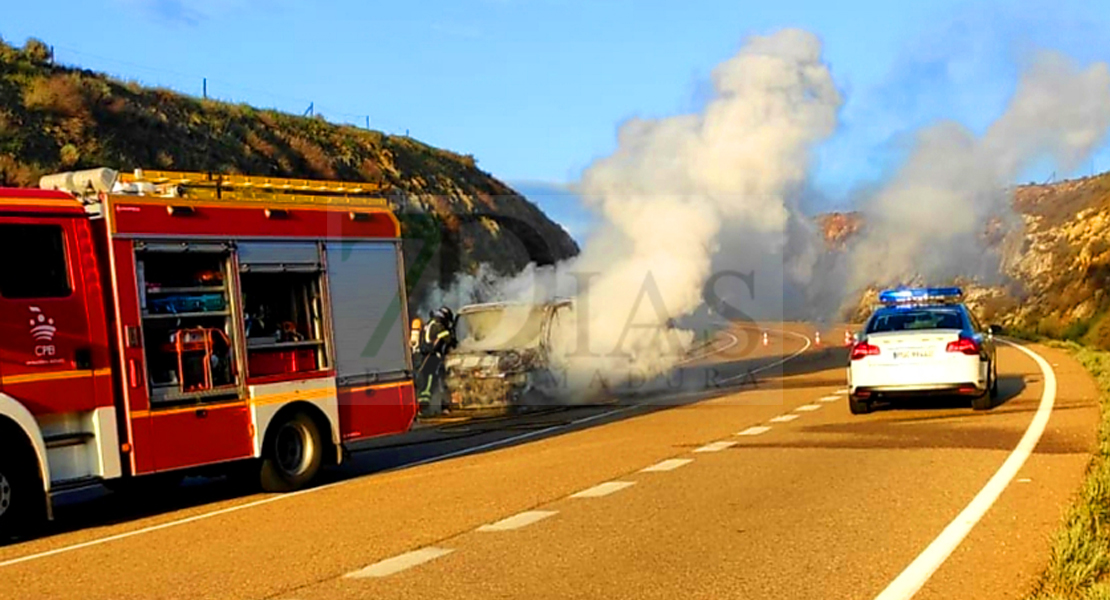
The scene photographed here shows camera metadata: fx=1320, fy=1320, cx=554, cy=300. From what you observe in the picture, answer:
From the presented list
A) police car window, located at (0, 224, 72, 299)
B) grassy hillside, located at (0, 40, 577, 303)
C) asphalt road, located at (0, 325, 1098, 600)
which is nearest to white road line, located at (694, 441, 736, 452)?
asphalt road, located at (0, 325, 1098, 600)

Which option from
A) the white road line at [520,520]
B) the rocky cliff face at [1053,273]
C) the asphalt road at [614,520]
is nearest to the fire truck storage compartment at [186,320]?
the asphalt road at [614,520]

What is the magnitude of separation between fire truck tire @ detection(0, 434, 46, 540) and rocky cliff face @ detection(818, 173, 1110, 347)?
30650 mm

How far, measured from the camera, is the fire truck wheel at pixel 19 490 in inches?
421

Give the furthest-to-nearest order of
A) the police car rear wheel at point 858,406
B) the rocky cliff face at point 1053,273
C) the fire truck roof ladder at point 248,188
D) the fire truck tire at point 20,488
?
the rocky cliff face at point 1053,273
the police car rear wheel at point 858,406
the fire truck roof ladder at point 248,188
the fire truck tire at point 20,488

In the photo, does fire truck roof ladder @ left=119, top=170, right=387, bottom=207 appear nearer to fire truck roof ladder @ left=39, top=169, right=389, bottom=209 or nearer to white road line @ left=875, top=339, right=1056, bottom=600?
fire truck roof ladder @ left=39, top=169, right=389, bottom=209

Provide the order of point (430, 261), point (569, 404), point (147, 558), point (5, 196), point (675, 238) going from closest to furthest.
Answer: point (147, 558) → point (5, 196) → point (569, 404) → point (675, 238) → point (430, 261)

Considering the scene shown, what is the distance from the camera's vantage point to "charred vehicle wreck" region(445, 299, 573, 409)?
2198cm

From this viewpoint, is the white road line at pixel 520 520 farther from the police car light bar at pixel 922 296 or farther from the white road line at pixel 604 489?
the police car light bar at pixel 922 296

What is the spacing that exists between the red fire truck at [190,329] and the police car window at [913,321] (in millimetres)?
7404

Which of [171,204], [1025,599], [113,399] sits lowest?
[1025,599]

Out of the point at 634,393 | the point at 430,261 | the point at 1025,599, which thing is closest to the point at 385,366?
the point at 1025,599

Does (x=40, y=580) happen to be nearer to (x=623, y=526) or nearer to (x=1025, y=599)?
(x=623, y=526)

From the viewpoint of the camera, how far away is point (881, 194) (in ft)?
106

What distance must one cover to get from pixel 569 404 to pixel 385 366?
872 cm
